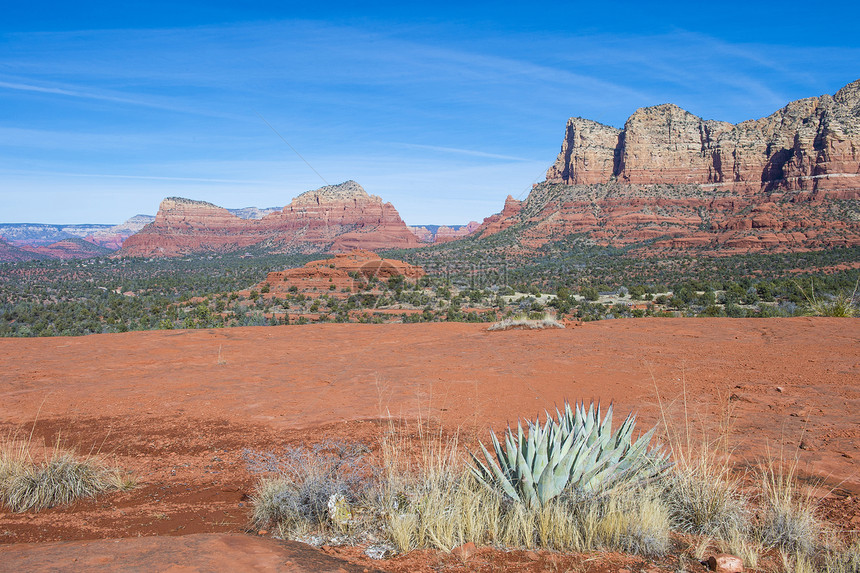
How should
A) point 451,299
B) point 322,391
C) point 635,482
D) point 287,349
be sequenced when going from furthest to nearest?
1. point 451,299
2. point 287,349
3. point 322,391
4. point 635,482

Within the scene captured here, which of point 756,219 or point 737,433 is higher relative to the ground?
point 756,219

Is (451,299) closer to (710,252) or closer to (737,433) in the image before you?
(737,433)

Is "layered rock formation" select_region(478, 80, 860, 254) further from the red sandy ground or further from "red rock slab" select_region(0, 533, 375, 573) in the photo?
"red rock slab" select_region(0, 533, 375, 573)

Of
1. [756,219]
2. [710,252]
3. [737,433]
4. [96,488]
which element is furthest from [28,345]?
[756,219]

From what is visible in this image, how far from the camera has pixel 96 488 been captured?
4508mm

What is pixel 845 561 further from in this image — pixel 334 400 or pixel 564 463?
pixel 334 400

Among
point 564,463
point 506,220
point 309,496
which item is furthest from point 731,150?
point 309,496

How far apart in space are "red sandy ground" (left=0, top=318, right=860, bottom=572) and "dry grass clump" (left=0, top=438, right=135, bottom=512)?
154mm

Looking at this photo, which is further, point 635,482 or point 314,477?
point 314,477

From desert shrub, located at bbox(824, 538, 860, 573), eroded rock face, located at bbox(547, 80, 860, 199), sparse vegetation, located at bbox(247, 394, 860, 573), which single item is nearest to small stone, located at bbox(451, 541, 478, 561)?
sparse vegetation, located at bbox(247, 394, 860, 573)

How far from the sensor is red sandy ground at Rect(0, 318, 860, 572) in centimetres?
321

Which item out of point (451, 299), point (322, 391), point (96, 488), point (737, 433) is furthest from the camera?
point (451, 299)

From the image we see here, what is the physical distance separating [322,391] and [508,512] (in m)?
5.15

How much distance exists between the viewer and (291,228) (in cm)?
14200
